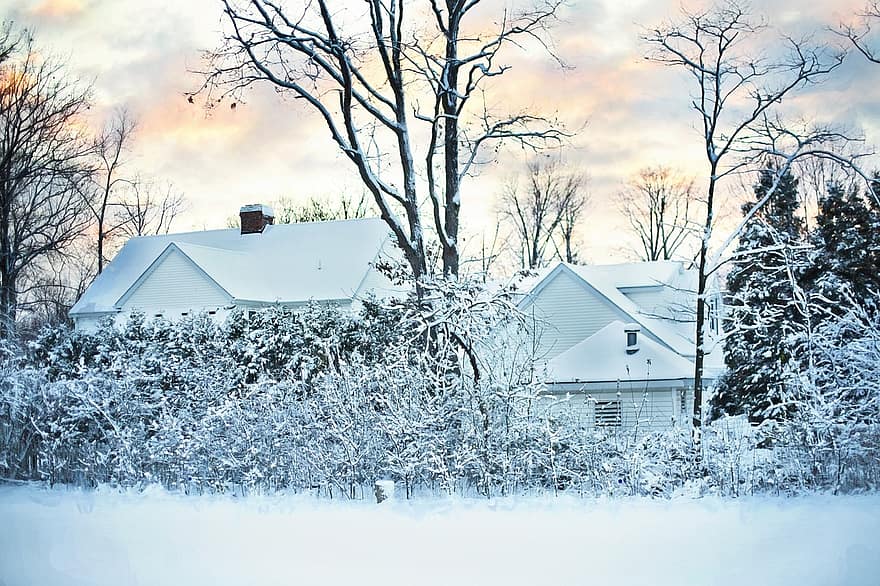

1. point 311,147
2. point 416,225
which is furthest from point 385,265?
point 311,147

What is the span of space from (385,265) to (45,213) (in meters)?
4.11

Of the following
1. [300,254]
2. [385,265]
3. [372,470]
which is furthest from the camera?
[300,254]

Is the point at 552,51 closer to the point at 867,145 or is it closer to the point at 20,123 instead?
the point at 867,145

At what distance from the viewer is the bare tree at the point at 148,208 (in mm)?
13266

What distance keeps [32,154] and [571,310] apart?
25.5 feet

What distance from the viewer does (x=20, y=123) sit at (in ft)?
27.3

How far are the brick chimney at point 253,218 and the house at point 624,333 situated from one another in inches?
210

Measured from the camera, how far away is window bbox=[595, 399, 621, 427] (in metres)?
6.10

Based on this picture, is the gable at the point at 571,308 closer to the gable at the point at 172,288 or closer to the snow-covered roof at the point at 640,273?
the snow-covered roof at the point at 640,273

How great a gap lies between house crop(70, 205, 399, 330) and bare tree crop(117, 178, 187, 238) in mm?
331

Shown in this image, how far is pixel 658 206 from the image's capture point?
12758mm

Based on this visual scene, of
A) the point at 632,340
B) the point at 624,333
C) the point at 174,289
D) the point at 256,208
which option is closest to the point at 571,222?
the point at 624,333

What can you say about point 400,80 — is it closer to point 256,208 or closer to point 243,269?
point 243,269

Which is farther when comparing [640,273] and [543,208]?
[543,208]
